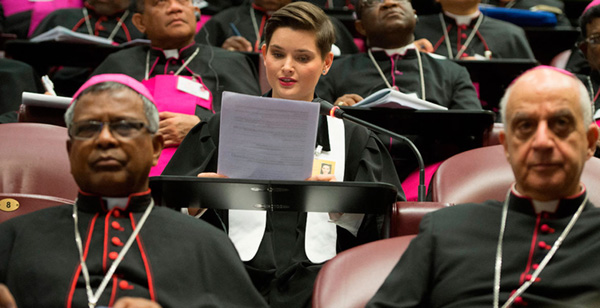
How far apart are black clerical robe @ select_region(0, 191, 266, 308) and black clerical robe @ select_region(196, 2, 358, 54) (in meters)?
3.30

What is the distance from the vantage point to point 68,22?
600 centimetres

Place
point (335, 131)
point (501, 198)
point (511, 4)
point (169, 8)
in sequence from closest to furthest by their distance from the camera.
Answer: point (501, 198)
point (335, 131)
point (169, 8)
point (511, 4)

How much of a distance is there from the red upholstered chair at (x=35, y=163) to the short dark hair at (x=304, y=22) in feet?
3.10

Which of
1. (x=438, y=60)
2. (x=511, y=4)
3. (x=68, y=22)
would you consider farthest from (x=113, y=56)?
(x=511, y=4)

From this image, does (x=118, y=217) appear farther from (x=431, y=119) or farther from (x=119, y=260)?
(x=431, y=119)

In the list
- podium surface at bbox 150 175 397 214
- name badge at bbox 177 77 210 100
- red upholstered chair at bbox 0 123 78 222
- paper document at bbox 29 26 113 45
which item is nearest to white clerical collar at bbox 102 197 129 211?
podium surface at bbox 150 175 397 214

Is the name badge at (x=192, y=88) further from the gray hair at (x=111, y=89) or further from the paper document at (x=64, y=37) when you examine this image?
the gray hair at (x=111, y=89)

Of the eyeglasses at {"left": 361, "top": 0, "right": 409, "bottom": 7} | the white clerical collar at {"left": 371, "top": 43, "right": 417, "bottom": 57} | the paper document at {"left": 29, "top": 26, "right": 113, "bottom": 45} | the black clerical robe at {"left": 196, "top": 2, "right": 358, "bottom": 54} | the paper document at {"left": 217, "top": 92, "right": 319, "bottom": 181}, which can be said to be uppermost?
the eyeglasses at {"left": 361, "top": 0, "right": 409, "bottom": 7}

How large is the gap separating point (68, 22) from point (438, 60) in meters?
2.69

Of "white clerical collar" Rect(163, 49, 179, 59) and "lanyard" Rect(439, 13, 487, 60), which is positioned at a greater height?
"lanyard" Rect(439, 13, 487, 60)

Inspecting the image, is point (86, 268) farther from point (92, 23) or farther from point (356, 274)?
point (92, 23)

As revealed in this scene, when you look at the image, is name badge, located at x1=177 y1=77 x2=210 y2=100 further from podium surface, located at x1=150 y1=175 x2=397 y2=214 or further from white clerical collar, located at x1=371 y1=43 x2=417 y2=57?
podium surface, located at x1=150 y1=175 x2=397 y2=214

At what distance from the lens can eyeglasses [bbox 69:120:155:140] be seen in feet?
7.77

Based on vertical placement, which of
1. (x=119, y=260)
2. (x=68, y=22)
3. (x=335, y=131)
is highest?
(x=68, y=22)
